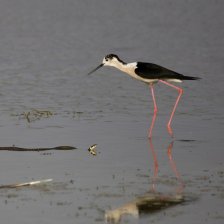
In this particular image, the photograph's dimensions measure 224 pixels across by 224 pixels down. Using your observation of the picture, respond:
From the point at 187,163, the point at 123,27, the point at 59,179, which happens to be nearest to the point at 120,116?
the point at 187,163

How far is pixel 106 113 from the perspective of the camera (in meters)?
14.6

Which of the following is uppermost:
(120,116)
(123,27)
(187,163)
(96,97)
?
(123,27)

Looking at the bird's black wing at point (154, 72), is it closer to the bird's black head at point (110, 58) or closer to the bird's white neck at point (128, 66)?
the bird's white neck at point (128, 66)

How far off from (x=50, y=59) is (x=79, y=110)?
26.4 feet

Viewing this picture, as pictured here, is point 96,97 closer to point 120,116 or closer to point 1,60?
point 120,116

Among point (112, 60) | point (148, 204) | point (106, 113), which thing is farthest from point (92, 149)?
point (112, 60)

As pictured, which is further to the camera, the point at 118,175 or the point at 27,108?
the point at 27,108

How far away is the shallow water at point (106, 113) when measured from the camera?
8586 mm

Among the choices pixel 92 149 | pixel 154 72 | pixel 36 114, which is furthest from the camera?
pixel 36 114

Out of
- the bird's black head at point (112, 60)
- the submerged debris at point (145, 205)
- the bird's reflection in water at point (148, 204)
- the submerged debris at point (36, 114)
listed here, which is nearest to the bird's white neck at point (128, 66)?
the bird's black head at point (112, 60)

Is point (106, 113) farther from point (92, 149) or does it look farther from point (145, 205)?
point (145, 205)

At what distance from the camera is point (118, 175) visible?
976 centimetres

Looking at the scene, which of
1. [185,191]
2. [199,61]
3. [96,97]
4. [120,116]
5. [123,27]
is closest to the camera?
[185,191]

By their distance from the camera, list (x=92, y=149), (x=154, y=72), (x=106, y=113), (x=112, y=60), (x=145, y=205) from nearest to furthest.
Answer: (x=145, y=205) → (x=92, y=149) → (x=154, y=72) → (x=106, y=113) → (x=112, y=60)
